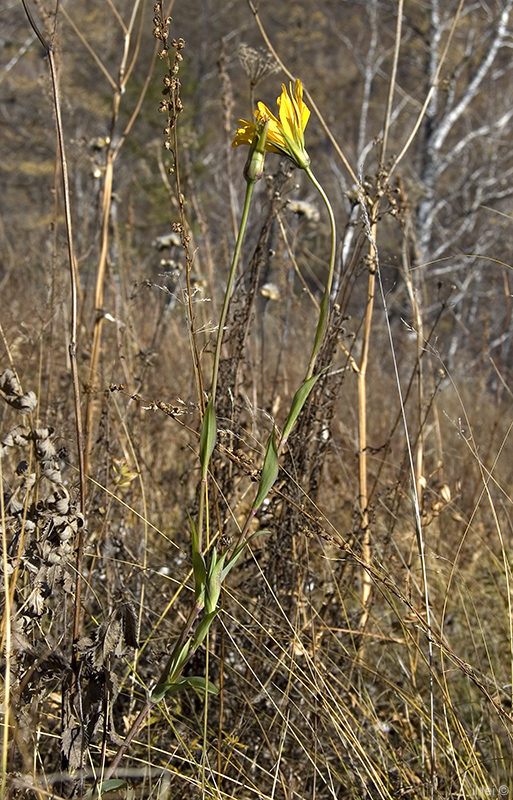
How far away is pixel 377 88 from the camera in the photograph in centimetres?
1642

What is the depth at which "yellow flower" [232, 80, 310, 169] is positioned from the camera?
2.75 ft

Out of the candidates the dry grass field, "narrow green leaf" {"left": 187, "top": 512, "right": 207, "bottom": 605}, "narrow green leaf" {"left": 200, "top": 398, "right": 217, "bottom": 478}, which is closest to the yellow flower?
the dry grass field

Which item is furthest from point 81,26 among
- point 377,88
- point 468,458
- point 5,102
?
point 468,458

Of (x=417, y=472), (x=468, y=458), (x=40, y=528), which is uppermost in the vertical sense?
(x=40, y=528)

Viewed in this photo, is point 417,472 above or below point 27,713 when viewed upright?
above

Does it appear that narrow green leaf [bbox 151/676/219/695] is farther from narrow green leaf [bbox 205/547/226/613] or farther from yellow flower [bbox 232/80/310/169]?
yellow flower [bbox 232/80/310/169]

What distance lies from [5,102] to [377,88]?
9.17 m

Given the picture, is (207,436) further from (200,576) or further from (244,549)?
(244,549)

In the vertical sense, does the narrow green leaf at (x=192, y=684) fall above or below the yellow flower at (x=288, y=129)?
below

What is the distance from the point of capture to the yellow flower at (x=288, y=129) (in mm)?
839

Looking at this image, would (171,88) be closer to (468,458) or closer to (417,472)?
(417,472)

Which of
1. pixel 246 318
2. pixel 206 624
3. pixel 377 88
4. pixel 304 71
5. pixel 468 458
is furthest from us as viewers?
pixel 377 88

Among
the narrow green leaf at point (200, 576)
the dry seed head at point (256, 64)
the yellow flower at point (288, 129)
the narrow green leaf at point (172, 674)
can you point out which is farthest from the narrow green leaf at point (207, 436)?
the dry seed head at point (256, 64)

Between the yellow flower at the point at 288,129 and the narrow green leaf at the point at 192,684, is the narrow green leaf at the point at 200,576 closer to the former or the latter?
the narrow green leaf at the point at 192,684
